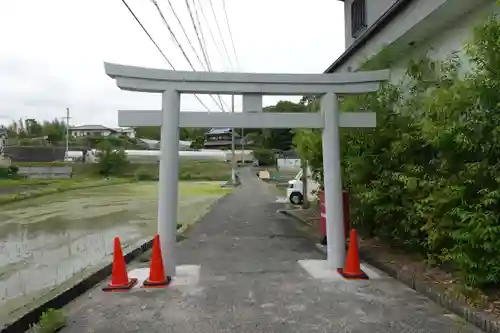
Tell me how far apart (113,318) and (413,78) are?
5897 millimetres

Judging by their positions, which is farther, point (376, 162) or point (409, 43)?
point (409, 43)

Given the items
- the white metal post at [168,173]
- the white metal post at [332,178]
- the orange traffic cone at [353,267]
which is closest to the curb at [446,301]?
the orange traffic cone at [353,267]

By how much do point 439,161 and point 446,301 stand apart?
5.86ft

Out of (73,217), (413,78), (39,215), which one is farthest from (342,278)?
(39,215)

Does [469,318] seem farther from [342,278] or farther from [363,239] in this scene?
[363,239]

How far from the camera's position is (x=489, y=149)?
15.7 feet

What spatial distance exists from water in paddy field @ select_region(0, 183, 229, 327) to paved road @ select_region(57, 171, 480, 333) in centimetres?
110

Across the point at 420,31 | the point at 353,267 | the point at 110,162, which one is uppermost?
the point at 420,31

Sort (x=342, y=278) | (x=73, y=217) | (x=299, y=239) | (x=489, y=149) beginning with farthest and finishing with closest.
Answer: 1. (x=73, y=217)
2. (x=299, y=239)
3. (x=342, y=278)
4. (x=489, y=149)

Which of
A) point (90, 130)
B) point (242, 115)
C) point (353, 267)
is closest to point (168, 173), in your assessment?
point (242, 115)

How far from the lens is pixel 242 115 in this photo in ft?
24.4

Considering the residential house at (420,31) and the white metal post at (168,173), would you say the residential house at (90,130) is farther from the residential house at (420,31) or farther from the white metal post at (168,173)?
the white metal post at (168,173)

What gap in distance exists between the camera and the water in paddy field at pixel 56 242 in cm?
684

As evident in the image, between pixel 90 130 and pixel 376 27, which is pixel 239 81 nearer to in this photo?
pixel 376 27
